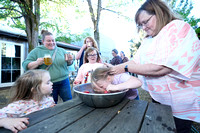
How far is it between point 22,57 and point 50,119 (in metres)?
6.30

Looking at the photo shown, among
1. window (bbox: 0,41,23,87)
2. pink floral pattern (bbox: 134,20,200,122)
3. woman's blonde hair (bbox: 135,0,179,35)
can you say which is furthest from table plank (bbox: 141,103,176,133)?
window (bbox: 0,41,23,87)

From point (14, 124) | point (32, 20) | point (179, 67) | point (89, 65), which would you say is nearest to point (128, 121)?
point (179, 67)

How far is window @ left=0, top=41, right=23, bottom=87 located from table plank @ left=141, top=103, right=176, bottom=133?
6481 millimetres

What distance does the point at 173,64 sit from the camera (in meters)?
0.89

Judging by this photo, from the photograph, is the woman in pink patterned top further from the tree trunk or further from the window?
the window

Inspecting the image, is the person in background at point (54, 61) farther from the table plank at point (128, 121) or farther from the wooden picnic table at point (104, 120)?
the table plank at point (128, 121)

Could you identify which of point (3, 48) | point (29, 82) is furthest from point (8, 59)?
point (29, 82)

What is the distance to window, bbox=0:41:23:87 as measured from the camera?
498 centimetres

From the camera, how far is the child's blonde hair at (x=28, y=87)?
Answer: 120 cm

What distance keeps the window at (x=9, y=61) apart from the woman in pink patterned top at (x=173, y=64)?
6329 mm

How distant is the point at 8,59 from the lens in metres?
5.21

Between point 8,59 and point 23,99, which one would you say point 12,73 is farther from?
point 23,99

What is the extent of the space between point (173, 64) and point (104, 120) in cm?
74

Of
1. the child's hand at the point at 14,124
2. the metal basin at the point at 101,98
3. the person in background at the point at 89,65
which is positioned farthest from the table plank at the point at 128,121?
the person in background at the point at 89,65
